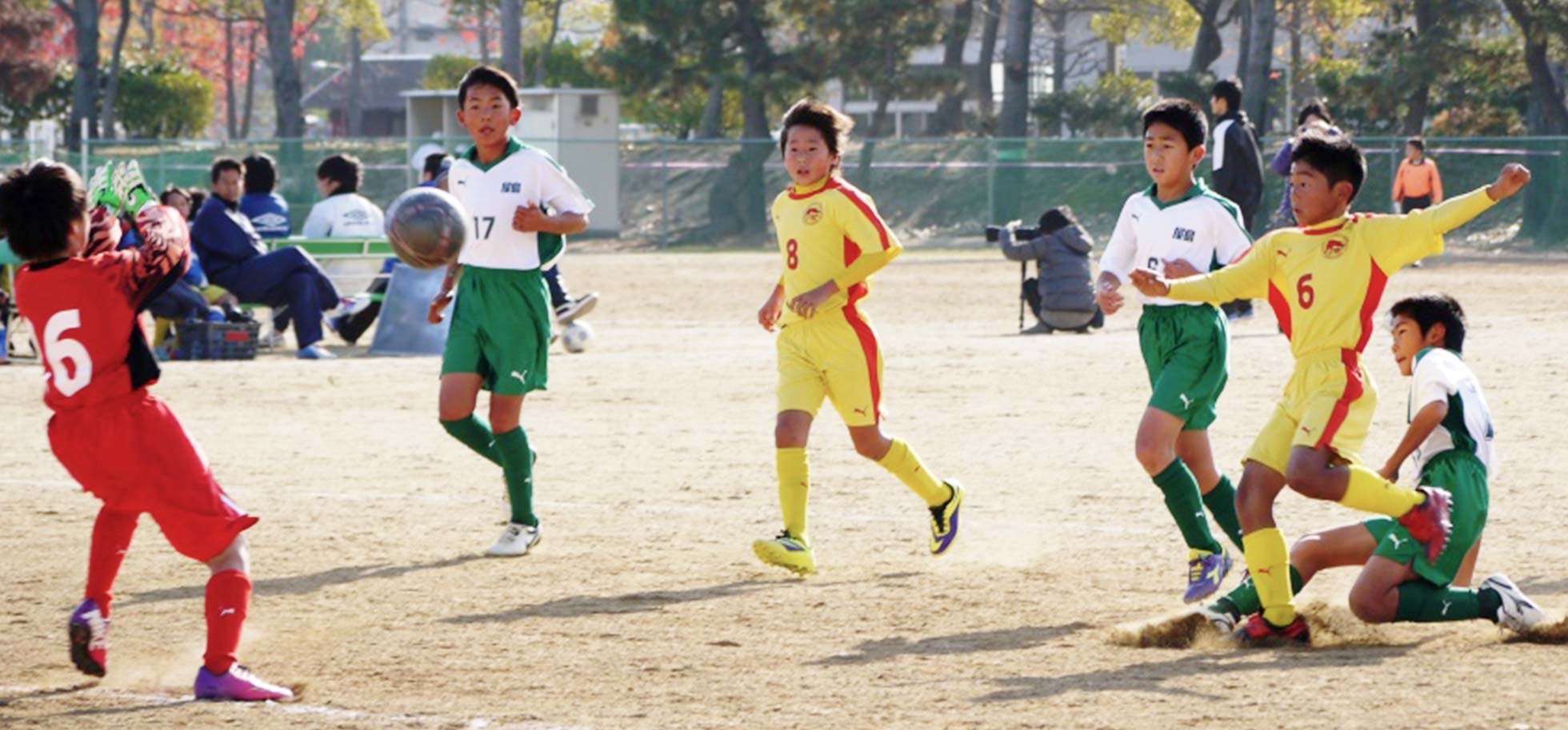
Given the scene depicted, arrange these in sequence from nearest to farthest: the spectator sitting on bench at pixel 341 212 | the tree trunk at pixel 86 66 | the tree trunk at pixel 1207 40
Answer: the spectator sitting on bench at pixel 341 212, the tree trunk at pixel 1207 40, the tree trunk at pixel 86 66

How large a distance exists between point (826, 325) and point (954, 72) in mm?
37502

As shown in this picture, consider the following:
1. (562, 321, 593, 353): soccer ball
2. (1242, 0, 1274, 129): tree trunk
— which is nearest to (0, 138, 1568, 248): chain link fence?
(1242, 0, 1274, 129): tree trunk

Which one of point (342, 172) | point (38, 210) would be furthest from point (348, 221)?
point (38, 210)

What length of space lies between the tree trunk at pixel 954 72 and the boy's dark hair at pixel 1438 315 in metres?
38.0

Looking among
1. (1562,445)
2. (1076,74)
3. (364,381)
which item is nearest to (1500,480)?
(1562,445)

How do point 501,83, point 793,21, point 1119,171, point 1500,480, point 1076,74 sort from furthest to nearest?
point 1076,74 < point 793,21 < point 1119,171 < point 1500,480 < point 501,83

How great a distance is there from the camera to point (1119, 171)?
36.6 m

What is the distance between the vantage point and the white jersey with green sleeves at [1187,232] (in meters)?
7.36

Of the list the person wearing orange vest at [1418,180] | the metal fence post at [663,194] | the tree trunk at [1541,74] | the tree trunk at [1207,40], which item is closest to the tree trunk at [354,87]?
the metal fence post at [663,194]

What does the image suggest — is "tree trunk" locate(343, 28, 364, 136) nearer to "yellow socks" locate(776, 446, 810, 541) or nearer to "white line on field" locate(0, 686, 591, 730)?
"yellow socks" locate(776, 446, 810, 541)

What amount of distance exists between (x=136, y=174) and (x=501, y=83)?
8.14 ft

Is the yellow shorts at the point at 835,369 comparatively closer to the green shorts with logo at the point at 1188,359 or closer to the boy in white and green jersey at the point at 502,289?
the boy in white and green jersey at the point at 502,289

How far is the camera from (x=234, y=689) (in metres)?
5.81

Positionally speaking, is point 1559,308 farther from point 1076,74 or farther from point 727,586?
point 1076,74
